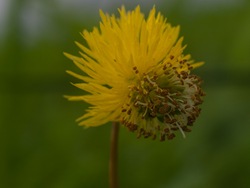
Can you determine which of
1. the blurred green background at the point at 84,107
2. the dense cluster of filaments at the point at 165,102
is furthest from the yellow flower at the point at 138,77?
the blurred green background at the point at 84,107

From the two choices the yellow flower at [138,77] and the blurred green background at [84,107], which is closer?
the yellow flower at [138,77]

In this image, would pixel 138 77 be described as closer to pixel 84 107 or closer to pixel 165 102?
pixel 165 102

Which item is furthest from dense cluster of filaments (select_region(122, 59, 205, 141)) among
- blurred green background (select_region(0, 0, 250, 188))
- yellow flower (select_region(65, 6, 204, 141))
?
blurred green background (select_region(0, 0, 250, 188))

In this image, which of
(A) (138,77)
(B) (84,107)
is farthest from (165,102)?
(B) (84,107)

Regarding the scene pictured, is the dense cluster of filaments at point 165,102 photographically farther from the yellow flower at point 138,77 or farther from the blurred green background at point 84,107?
the blurred green background at point 84,107

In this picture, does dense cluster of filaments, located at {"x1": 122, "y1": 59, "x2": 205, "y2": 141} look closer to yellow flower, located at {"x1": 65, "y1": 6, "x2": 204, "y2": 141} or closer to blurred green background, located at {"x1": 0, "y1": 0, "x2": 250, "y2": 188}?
yellow flower, located at {"x1": 65, "y1": 6, "x2": 204, "y2": 141}

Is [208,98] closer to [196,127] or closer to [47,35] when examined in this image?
[196,127]

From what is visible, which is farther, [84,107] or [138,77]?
[84,107]
